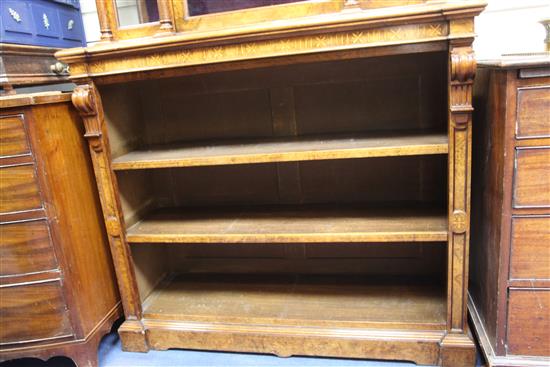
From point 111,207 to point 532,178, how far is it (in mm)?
1459

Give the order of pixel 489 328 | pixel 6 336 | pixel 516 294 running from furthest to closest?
pixel 6 336 < pixel 489 328 < pixel 516 294

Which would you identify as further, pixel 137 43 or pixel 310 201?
pixel 310 201

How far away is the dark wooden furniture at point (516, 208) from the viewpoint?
3.90 feet

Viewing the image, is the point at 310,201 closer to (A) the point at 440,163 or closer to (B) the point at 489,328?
(A) the point at 440,163

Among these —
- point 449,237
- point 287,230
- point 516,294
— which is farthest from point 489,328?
point 287,230

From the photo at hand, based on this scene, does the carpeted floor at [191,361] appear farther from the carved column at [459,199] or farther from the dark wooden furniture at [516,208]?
the dark wooden furniture at [516,208]

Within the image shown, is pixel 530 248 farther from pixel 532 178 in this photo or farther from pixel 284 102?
pixel 284 102

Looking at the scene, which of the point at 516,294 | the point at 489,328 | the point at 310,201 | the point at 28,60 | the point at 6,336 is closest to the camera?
the point at 516,294

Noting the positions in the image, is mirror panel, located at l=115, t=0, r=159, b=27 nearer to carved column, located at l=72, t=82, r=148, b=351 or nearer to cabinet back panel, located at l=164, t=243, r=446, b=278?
carved column, located at l=72, t=82, r=148, b=351

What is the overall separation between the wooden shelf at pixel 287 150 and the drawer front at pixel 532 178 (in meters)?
0.22

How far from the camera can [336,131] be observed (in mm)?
1809

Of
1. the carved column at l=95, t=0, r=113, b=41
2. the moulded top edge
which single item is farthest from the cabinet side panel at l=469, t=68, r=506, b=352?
the carved column at l=95, t=0, r=113, b=41

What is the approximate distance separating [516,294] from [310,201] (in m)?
0.89

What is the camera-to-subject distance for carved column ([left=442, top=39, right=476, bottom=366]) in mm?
1234
